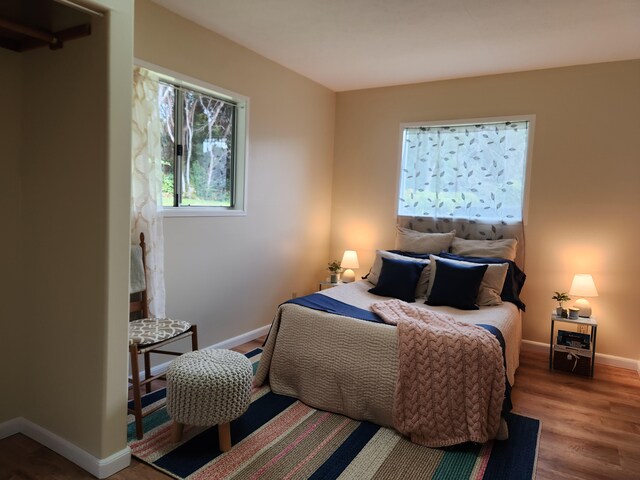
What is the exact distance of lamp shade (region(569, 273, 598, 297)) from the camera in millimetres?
3500

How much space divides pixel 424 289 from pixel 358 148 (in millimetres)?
1896

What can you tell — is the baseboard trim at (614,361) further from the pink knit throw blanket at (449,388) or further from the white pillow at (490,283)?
the pink knit throw blanket at (449,388)

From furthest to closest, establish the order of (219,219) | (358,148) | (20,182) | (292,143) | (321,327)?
(358,148) < (292,143) < (219,219) < (321,327) < (20,182)

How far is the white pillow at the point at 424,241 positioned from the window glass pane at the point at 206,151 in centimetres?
170

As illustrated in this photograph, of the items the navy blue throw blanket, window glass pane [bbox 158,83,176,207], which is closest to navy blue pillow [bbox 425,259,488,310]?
the navy blue throw blanket

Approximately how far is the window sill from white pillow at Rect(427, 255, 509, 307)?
174 centimetres

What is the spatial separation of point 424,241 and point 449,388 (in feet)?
6.55

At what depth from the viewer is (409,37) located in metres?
3.24

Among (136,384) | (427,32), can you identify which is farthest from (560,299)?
(136,384)

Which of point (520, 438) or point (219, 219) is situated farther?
point (219, 219)

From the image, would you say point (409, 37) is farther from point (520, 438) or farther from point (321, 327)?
point (520, 438)

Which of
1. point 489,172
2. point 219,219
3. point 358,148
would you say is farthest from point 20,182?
point 489,172

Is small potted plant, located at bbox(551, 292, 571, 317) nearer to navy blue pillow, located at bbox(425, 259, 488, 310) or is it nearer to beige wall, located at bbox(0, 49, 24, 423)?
navy blue pillow, located at bbox(425, 259, 488, 310)

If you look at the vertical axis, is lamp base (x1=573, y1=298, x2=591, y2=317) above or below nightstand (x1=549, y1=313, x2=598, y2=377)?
above
